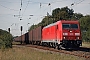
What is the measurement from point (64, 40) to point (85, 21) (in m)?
60.7

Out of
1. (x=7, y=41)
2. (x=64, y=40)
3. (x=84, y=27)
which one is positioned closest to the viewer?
(x=64, y=40)

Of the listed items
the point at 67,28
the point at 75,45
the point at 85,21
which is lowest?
the point at 75,45

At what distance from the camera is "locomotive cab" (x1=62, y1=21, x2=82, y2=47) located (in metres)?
25.8

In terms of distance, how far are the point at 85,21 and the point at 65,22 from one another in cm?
5945

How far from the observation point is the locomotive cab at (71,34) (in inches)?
1015

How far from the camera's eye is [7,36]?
3659 centimetres

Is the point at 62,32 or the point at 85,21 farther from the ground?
the point at 85,21

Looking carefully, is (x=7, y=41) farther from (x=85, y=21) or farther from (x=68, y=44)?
(x=85, y=21)

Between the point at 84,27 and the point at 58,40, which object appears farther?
the point at 84,27

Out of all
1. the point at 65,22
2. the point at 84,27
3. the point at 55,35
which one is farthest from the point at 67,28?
the point at 84,27

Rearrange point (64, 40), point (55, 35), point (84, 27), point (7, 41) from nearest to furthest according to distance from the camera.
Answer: point (64, 40) < point (55, 35) < point (7, 41) < point (84, 27)

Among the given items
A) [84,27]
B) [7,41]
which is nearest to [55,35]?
[7,41]

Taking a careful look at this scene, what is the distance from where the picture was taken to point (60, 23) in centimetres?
2678

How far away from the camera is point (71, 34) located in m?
26.2
